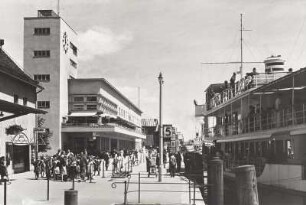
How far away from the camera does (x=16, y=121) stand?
1170 inches

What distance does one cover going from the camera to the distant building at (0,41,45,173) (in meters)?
27.2

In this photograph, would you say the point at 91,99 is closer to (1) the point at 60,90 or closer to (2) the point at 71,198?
(1) the point at 60,90

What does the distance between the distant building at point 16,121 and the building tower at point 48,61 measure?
17471 millimetres

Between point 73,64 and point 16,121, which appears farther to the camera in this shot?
point 73,64

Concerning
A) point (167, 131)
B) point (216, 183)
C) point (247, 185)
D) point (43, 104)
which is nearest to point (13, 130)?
point (167, 131)

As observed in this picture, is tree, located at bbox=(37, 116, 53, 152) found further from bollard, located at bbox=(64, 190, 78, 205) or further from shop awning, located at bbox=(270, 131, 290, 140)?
bollard, located at bbox=(64, 190, 78, 205)

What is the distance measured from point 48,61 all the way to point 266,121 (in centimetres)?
3115

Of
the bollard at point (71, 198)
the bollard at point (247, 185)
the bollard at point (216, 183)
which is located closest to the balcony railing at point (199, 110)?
the bollard at point (216, 183)

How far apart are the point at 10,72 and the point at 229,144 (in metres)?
19.1

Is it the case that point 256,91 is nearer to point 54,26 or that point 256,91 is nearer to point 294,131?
point 294,131

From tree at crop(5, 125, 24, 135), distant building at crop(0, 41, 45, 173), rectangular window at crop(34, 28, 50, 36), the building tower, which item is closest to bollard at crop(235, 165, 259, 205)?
distant building at crop(0, 41, 45, 173)

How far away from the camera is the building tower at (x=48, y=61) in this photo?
51156 millimetres

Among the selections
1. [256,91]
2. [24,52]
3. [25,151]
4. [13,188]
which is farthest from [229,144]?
[24,52]

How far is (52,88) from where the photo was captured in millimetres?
51688
